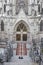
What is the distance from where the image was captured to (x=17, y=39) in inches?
1334

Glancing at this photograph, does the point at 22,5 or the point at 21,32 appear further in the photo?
the point at 22,5

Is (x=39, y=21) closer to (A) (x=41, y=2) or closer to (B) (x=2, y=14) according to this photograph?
(A) (x=41, y=2)

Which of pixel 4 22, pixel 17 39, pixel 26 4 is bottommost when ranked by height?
pixel 17 39

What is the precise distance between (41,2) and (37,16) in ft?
6.39

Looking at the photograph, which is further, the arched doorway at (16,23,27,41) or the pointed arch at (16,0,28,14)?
the pointed arch at (16,0,28,14)

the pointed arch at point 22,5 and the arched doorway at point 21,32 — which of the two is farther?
the pointed arch at point 22,5

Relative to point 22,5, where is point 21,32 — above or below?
below

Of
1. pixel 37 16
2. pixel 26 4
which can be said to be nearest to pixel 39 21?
pixel 37 16

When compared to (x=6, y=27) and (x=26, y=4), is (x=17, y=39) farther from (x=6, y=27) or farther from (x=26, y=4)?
(x=26, y=4)

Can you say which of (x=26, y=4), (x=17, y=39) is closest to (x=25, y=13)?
(x=26, y=4)

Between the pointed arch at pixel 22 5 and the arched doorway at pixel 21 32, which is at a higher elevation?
the pointed arch at pixel 22 5

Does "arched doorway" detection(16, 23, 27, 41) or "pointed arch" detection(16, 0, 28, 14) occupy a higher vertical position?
"pointed arch" detection(16, 0, 28, 14)

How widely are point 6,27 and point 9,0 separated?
147 inches

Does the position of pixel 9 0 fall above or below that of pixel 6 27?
above
